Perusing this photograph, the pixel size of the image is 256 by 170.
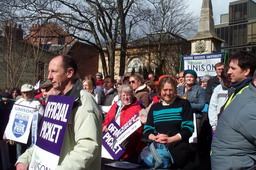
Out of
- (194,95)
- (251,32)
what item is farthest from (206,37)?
(251,32)

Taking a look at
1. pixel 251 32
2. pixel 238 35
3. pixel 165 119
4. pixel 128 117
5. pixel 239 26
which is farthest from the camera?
pixel 239 26

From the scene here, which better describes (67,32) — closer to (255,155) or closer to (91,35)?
(91,35)

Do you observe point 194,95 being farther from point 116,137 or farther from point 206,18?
point 206,18

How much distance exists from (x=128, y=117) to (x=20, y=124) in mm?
2308

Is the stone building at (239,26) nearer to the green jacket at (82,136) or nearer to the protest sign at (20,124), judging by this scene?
the protest sign at (20,124)

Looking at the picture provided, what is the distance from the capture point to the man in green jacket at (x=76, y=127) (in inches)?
79.1

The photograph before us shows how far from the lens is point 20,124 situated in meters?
5.65

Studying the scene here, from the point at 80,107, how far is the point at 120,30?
17.8 m

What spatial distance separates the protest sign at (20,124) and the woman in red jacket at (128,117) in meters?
1.62

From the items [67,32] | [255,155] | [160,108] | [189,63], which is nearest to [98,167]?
[255,155]

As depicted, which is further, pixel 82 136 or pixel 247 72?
pixel 247 72

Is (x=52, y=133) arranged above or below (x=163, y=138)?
above

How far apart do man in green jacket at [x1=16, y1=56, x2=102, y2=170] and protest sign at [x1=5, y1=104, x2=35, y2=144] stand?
3177 mm

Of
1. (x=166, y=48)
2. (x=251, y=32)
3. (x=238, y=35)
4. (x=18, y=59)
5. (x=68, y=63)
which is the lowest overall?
(x=68, y=63)
